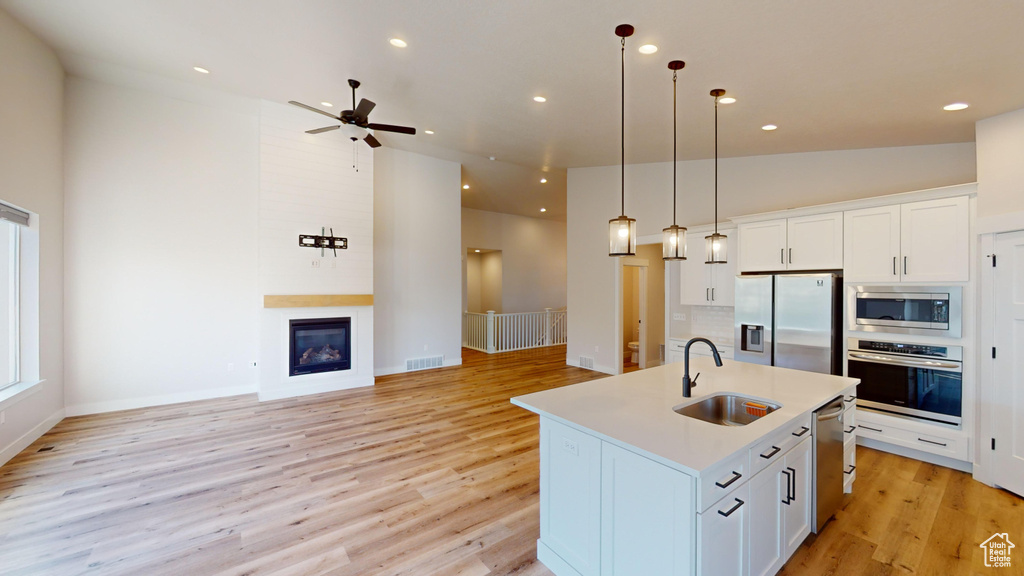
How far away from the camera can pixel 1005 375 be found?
294cm

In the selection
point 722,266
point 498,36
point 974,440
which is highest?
point 498,36

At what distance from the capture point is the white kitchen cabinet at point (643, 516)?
1.51 metres

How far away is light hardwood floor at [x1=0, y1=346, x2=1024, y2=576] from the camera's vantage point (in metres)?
2.21

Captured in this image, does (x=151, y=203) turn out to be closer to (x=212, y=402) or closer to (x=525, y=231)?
(x=212, y=402)

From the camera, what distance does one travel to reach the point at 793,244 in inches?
164

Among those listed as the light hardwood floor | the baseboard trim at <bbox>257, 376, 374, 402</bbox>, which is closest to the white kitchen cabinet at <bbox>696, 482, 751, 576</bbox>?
the light hardwood floor

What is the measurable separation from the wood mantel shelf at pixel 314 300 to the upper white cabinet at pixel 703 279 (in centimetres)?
451

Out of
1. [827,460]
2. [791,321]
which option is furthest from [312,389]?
[791,321]

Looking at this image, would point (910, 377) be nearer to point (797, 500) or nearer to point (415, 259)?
point (797, 500)

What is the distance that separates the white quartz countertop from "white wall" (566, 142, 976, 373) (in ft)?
8.89

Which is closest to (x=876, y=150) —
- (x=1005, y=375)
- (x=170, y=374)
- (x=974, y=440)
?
(x=1005, y=375)

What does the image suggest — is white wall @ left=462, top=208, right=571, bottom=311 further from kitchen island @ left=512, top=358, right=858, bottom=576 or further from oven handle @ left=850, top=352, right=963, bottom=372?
kitchen island @ left=512, top=358, right=858, bottom=576

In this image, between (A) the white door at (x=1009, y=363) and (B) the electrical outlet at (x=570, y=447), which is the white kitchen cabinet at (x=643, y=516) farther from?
(A) the white door at (x=1009, y=363)

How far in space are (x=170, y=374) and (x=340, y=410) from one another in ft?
7.44
